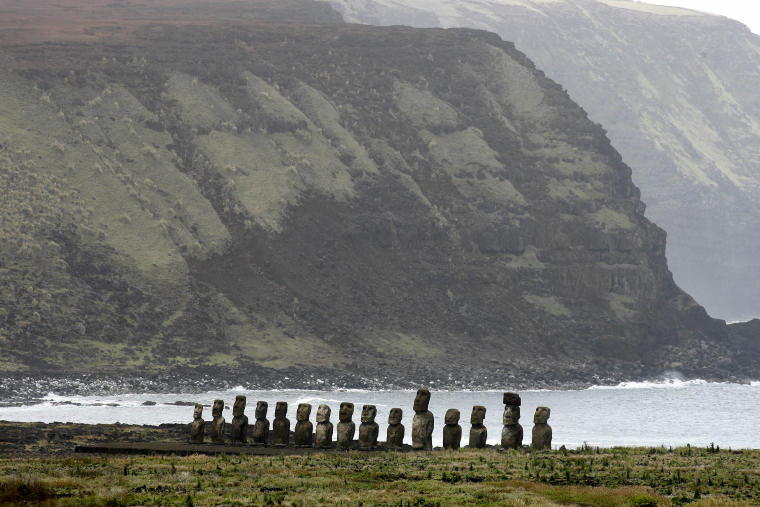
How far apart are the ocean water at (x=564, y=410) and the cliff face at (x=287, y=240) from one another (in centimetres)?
1107

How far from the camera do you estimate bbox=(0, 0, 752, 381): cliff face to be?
5605 inches

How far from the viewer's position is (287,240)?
167250mm

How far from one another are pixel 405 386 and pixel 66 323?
31906mm

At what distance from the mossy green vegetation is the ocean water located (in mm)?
35186

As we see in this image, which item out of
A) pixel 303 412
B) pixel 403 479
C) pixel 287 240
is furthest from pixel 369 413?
pixel 287 240

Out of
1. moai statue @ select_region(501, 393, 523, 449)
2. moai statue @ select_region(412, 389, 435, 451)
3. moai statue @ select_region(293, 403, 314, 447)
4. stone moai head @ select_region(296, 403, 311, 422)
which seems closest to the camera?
moai statue @ select_region(501, 393, 523, 449)

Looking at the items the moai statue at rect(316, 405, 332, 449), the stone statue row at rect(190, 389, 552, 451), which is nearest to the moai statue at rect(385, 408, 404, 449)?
the stone statue row at rect(190, 389, 552, 451)

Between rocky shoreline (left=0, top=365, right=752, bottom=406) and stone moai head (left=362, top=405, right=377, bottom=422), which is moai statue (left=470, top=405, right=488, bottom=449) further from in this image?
rocky shoreline (left=0, top=365, right=752, bottom=406)

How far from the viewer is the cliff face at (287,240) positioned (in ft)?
467

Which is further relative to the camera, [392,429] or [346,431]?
[392,429]

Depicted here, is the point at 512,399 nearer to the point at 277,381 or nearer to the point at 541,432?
the point at 541,432

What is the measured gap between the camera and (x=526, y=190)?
192 metres

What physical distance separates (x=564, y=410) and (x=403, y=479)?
282ft

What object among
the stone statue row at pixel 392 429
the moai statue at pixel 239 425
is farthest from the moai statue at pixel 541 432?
the moai statue at pixel 239 425
